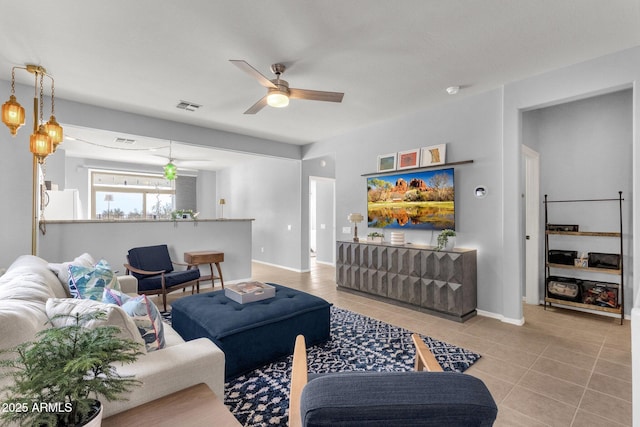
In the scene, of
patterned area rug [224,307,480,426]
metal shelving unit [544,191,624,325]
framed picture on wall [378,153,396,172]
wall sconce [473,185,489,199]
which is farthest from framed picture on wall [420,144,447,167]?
patterned area rug [224,307,480,426]

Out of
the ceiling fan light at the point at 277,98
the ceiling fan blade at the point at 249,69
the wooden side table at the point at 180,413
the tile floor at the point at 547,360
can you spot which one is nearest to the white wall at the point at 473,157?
the tile floor at the point at 547,360

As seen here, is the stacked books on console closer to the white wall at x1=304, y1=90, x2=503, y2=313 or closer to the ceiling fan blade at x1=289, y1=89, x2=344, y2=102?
the ceiling fan blade at x1=289, y1=89, x2=344, y2=102

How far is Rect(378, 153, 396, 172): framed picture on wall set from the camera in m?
4.77

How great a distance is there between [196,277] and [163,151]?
161 inches

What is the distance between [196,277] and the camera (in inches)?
171

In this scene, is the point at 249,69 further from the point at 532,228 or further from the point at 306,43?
the point at 532,228

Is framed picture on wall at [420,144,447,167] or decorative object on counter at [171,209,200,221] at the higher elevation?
framed picture on wall at [420,144,447,167]

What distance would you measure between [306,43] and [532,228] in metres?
Result: 3.90

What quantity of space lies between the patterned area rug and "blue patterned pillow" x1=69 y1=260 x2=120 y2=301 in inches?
48.1

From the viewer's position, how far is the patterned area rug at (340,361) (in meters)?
2.04

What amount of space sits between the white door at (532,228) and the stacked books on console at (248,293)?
11.9 feet

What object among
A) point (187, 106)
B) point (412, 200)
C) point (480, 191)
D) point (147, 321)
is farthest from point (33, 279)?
point (480, 191)

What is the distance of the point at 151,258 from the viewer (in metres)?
4.46

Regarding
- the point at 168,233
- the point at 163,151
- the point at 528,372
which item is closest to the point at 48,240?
the point at 168,233
